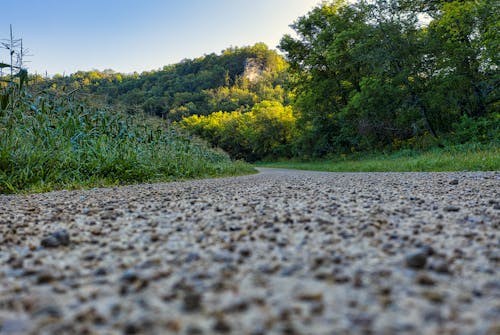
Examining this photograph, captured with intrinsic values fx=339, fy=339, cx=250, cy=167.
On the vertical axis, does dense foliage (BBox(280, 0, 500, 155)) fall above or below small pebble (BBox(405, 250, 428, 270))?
above

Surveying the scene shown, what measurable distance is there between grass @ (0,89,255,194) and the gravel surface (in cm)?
301

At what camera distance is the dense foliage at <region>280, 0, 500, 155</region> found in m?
14.8

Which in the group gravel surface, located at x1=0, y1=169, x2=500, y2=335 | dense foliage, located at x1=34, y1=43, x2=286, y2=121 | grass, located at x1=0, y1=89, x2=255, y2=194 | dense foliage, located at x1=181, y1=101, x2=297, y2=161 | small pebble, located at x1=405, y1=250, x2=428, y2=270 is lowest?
gravel surface, located at x1=0, y1=169, x2=500, y2=335

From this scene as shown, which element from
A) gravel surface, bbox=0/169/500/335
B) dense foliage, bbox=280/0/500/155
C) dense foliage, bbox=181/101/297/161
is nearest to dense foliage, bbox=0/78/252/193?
gravel surface, bbox=0/169/500/335

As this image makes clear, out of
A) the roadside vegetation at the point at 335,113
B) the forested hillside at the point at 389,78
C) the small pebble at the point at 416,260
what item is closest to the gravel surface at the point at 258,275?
the small pebble at the point at 416,260

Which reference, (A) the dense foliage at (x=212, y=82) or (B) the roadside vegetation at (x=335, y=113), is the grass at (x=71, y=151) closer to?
(B) the roadside vegetation at (x=335, y=113)

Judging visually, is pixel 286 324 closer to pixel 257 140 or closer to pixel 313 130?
pixel 313 130

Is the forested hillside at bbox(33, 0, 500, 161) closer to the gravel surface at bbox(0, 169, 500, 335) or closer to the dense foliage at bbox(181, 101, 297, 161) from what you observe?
the gravel surface at bbox(0, 169, 500, 335)

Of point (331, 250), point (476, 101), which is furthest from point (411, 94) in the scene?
point (331, 250)

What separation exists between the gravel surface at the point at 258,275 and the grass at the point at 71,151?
119 inches

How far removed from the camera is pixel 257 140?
134 ft

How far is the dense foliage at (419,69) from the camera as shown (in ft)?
48.7

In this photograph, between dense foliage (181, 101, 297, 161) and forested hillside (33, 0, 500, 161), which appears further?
dense foliage (181, 101, 297, 161)

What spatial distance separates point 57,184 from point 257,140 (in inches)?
1432
